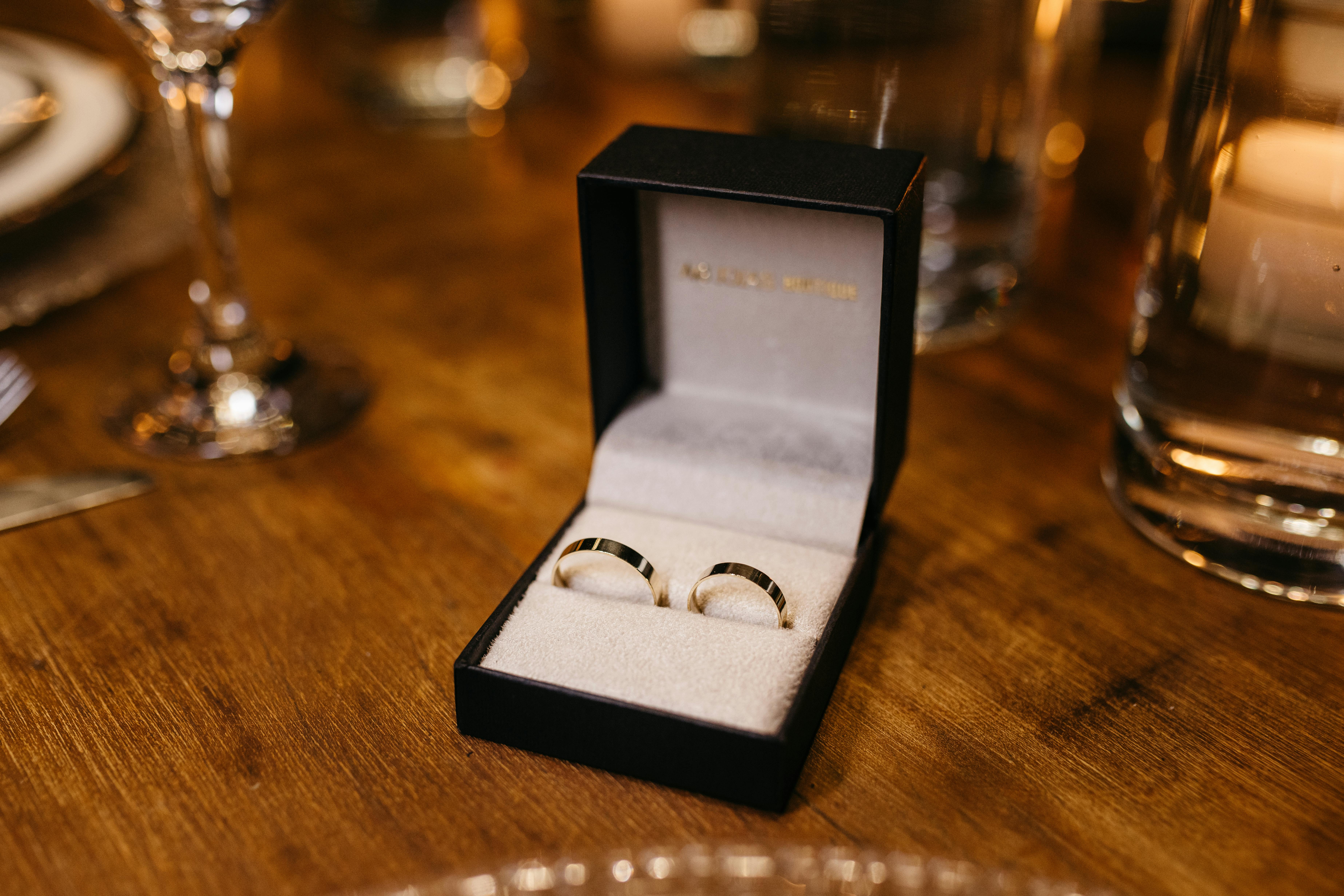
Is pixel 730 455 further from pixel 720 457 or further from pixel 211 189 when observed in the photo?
pixel 211 189

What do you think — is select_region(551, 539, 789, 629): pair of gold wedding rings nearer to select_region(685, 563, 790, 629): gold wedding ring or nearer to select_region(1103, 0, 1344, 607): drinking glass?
select_region(685, 563, 790, 629): gold wedding ring

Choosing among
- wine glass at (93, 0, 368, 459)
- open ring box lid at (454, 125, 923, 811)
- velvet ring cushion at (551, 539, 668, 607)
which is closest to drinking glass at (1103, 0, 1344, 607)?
open ring box lid at (454, 125, 923, 811)

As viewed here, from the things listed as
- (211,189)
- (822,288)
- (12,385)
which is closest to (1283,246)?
(822,288)

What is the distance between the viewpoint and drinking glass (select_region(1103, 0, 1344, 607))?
38cm

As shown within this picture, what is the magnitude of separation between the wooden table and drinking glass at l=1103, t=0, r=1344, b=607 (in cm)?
3

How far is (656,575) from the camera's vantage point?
389 mm

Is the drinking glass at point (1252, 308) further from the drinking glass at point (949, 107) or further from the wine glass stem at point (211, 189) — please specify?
the wine glass stem at point (211, 189)

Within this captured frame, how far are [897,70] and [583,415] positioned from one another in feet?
0.80

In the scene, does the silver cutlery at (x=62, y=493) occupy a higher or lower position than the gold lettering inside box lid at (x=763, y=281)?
lower

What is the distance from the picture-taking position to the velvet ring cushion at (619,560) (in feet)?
1.20

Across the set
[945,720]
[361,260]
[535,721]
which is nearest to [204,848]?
[535,721]

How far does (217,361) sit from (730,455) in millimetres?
272

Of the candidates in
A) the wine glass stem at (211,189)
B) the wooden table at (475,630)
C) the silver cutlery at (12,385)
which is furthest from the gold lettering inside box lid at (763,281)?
the silver cutlery at (12,385)

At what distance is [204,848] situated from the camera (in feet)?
1.05
